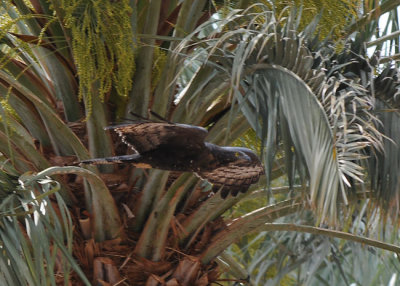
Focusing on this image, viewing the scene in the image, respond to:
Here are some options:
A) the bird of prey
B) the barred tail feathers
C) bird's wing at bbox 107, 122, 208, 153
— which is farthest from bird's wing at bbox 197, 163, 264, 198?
the barred tail feathers

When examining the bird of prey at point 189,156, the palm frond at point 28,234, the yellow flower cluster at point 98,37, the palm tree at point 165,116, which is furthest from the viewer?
the bird of prey at point 189,156

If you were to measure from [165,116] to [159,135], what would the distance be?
0.31m

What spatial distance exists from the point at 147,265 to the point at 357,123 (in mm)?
1028

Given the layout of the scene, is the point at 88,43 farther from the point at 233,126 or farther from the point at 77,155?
the point at 233,126

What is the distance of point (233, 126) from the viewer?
10.4ft

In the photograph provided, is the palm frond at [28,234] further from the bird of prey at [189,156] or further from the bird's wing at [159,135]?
the bird's wing at [159,135]

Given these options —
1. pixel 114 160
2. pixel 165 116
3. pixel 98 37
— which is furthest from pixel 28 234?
pixel 165 116

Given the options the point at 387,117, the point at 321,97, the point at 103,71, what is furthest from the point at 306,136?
the point at 103,71

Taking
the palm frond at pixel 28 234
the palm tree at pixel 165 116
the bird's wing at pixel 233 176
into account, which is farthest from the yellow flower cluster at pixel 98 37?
the bird's wing at pixel 233 176

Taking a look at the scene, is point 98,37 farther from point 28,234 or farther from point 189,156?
point 28,234

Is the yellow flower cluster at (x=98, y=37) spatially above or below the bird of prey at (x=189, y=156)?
above

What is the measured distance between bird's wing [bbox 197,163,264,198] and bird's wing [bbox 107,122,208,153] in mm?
168

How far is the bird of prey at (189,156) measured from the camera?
2902 millimetres

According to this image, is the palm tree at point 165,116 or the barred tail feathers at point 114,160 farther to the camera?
the barred tail feathers at point 114,160
